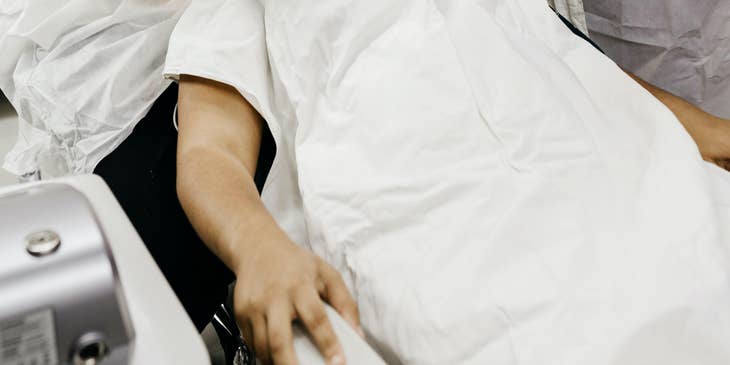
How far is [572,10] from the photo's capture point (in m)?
1.36

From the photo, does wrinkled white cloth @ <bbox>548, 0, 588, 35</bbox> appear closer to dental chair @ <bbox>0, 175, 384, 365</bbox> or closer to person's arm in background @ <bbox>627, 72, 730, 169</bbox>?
person's arm in background @ <bbox>627, 72, 730, 169</bbox>

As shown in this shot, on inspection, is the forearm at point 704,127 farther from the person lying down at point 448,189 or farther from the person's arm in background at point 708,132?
the person lying down at point 448,189

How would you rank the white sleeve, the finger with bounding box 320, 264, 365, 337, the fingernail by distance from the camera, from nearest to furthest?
the fingernail < the finger with bounding box 320, 264, 365, 337 < the white sleeve

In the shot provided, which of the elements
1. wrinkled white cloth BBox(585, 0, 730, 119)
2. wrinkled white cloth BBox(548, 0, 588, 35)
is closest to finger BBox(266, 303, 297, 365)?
wrinkled white cloth BBox(548, 0, 588, 35)

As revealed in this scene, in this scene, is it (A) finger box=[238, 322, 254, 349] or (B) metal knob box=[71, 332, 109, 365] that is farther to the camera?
(A) finger box=[238, 322, 254, 349]

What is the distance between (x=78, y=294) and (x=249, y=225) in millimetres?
316

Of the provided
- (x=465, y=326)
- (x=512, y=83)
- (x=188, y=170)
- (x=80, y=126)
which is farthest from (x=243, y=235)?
(x=80, y=126)

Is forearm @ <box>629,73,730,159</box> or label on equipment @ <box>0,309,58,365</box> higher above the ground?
label on equipment @ <box>0,309,58,365</box>

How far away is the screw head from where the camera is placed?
50 cm

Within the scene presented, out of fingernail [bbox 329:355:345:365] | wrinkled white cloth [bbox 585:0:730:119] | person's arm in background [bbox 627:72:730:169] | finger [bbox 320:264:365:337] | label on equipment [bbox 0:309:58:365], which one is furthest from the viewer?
wrinkled white cloth [bbox 585:0:730:119]

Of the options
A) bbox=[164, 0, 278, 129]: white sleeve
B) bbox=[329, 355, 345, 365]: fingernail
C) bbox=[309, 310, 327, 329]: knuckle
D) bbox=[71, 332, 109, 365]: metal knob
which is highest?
bbox=[71, 332, 109, 365]: metal knob

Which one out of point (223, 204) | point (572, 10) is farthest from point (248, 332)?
point (572, 10)

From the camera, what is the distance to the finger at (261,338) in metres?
0.68

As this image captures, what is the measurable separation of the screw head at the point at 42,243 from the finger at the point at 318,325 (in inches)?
9.7
